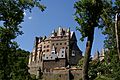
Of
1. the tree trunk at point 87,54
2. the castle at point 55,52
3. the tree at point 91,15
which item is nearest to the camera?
the tree trunk at point 87,54

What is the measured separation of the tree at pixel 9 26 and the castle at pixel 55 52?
92.8 m

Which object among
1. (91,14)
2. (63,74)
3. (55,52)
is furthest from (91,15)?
(55,52)

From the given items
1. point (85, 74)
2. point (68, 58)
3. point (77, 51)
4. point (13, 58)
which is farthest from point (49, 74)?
point (85, 74)

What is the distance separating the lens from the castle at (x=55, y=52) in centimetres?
12888

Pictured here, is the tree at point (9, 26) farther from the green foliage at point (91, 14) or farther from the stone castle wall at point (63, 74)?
the stone castle wall at point (63, 74)

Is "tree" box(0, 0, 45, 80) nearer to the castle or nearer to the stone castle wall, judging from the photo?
the stone castle wall

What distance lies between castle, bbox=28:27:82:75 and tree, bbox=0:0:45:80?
305ft

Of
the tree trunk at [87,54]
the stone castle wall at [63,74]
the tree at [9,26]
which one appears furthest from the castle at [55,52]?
the tree trunk at [87,54]

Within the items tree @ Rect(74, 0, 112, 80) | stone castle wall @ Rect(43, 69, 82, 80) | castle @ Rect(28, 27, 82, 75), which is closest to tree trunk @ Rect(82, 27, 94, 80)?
tree @ Rect(74, 0, 112, 80)

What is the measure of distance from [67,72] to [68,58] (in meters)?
16.6

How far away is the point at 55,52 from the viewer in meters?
139

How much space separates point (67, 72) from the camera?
115 m

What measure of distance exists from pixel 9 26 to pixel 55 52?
113709mm

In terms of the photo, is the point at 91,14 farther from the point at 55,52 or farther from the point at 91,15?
the point at 55,52
